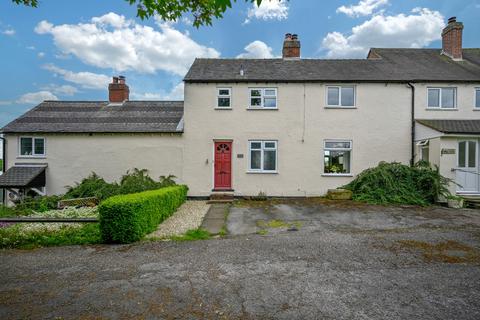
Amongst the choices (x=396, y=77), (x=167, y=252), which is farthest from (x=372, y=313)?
(x=396, y=77)

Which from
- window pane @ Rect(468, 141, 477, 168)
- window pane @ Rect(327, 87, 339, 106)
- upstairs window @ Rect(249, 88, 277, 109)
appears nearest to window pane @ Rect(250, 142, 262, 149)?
upstairs window @ Rect(249, 88, 277, 109)

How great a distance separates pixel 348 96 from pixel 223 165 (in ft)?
25.8

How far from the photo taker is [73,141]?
13539mm

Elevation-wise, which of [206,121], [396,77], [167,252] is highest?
[396,77]

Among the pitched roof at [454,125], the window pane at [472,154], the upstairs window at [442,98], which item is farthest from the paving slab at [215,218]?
the upstairs window at [442,98]

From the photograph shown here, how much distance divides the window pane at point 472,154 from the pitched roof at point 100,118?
573 inches

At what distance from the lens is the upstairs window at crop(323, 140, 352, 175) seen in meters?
13.6

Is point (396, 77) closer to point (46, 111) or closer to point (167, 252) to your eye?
point (167, 252)

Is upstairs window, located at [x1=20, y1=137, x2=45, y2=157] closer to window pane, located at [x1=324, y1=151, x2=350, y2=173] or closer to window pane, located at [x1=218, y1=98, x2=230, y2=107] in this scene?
window pane, located at [x1=218, y1=98, x2=230, y2=107]

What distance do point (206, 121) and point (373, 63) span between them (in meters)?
10.9

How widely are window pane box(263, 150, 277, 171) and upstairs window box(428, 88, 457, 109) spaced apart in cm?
896

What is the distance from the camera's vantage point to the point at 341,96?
13.7 metres

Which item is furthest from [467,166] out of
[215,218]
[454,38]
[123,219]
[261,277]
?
[123,219]

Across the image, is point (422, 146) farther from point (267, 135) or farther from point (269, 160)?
point (267, 135)
